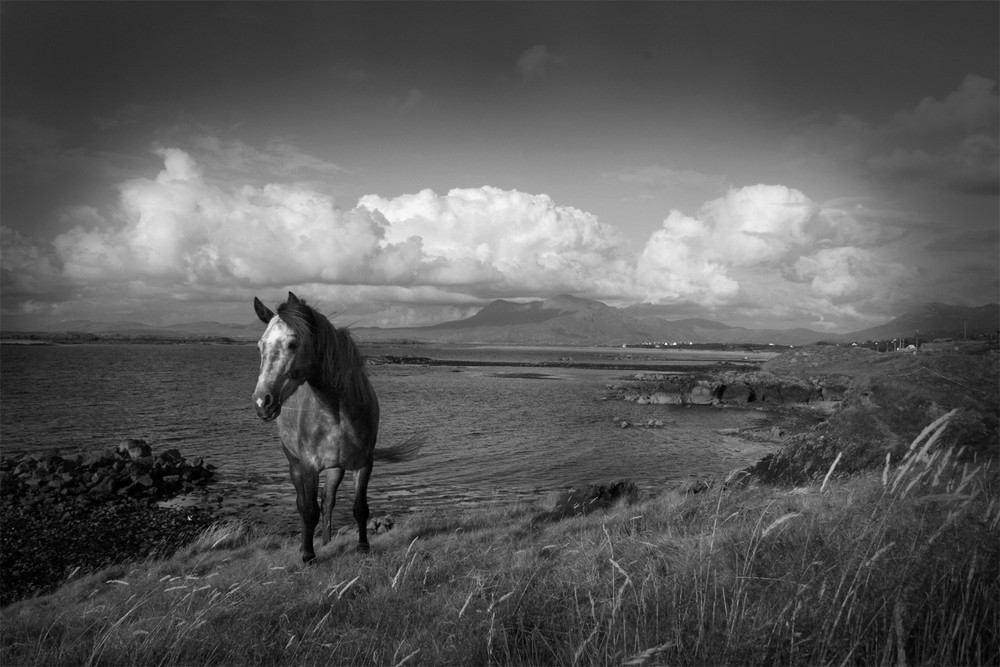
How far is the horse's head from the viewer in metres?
5.46

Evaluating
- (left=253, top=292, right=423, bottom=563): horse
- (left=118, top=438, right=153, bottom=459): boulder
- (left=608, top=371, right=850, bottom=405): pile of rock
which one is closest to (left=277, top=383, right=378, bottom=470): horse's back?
(left=253, top=292, right=423, bottom=563): horse

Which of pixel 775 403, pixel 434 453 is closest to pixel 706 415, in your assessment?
pixel 775 403

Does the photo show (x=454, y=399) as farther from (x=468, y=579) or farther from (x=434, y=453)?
(x=468, y=579)

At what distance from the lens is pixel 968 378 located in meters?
17.0

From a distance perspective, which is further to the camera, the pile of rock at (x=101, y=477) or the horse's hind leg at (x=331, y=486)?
the pile of rock at (x=101, y=477)

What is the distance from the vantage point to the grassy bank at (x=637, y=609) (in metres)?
3.50

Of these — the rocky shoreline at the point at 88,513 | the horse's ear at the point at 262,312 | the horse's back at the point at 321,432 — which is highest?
the horse's ear at the point at 262,312

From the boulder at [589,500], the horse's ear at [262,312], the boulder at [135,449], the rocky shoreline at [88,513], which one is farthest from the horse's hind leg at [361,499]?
the boulder at [135,449]

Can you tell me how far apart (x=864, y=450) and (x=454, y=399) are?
38038mm

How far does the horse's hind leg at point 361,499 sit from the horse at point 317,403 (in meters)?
0.01

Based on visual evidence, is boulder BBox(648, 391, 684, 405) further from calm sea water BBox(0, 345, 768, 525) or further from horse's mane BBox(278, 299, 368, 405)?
horse's mane BBox(278, 299, 368, 405)

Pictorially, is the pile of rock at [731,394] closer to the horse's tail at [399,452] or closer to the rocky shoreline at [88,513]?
the rocky shoreline at [88,513]

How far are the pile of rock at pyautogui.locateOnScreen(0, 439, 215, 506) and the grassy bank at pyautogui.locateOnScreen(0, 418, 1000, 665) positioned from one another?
13.1 meters

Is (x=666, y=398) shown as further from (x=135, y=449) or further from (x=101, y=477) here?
(x=101, y=477)
